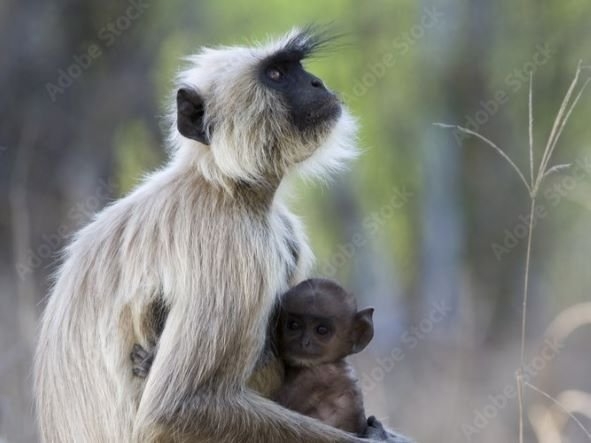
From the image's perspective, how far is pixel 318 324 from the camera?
5.11 m

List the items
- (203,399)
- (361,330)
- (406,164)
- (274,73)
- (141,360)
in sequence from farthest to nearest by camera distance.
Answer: (406,164) < (274,73) < (361,330) < (141,360) < (203,399)

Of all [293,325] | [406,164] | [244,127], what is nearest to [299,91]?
[244,127]

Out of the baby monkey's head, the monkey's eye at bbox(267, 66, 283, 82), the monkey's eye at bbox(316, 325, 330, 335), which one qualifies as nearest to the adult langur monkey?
the monkey's eye at bbox(267, 66, 283, 82)

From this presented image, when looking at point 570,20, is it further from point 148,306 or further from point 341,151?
point 148,306

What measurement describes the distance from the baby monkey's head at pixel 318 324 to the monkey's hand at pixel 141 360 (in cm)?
60

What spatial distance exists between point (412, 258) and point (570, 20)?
3.31 m

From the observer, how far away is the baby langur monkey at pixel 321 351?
5074mm

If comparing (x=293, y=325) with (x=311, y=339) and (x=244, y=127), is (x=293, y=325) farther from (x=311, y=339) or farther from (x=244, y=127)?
(x=244, y=127)

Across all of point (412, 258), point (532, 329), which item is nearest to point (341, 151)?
point (532, 329)

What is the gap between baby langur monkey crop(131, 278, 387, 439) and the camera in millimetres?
5074

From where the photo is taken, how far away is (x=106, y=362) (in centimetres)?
484

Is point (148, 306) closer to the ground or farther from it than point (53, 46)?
closer to the ground

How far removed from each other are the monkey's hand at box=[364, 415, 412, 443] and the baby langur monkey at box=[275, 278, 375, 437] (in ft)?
0.08

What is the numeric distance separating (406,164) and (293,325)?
10856 millimetres
